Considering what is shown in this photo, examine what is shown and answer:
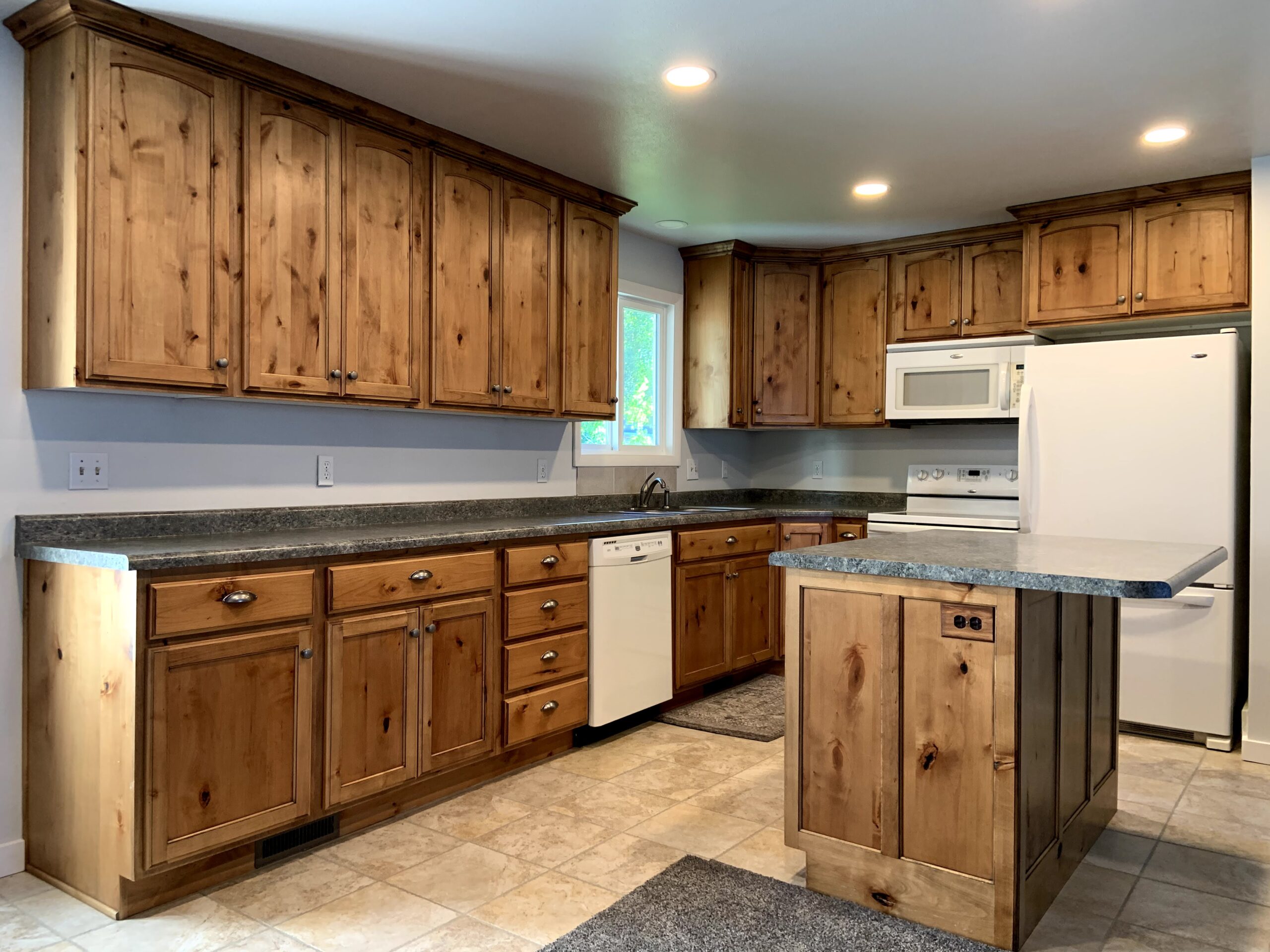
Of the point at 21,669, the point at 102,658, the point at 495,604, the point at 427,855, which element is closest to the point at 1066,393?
the point at 495,604

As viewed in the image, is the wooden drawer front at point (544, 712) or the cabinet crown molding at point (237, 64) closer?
A: the cabinet crown molding at point (237, 64)

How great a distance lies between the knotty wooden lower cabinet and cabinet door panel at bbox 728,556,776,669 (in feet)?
6.94

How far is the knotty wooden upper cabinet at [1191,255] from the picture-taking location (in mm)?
3787

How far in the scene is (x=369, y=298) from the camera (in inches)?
122

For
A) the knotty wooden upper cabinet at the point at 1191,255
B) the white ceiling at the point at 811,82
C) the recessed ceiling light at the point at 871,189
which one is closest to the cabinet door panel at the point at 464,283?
the white ceiling at the point at 811,82

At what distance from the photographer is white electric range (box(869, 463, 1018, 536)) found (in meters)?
4.57

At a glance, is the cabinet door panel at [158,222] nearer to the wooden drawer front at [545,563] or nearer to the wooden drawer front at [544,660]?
the wooden drawer front at [545,563]

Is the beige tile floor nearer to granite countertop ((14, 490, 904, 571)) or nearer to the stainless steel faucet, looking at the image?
granite countertop ((14, 490, 904, 571))

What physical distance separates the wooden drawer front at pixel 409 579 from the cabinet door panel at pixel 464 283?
649 millimetres

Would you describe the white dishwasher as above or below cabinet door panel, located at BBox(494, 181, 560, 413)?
below

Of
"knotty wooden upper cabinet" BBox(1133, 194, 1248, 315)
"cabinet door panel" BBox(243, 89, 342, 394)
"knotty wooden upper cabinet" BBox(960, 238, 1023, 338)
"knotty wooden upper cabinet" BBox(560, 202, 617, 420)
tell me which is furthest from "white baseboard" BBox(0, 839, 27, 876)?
"knotty wooden upper cabinet" BBox(1133, 194, 1248, 315)

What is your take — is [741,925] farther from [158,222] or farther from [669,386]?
[669,386]

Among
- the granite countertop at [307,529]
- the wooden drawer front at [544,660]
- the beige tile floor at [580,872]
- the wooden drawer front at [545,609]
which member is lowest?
the beige tile floor at [580,872]

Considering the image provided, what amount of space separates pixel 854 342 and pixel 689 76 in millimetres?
2535
